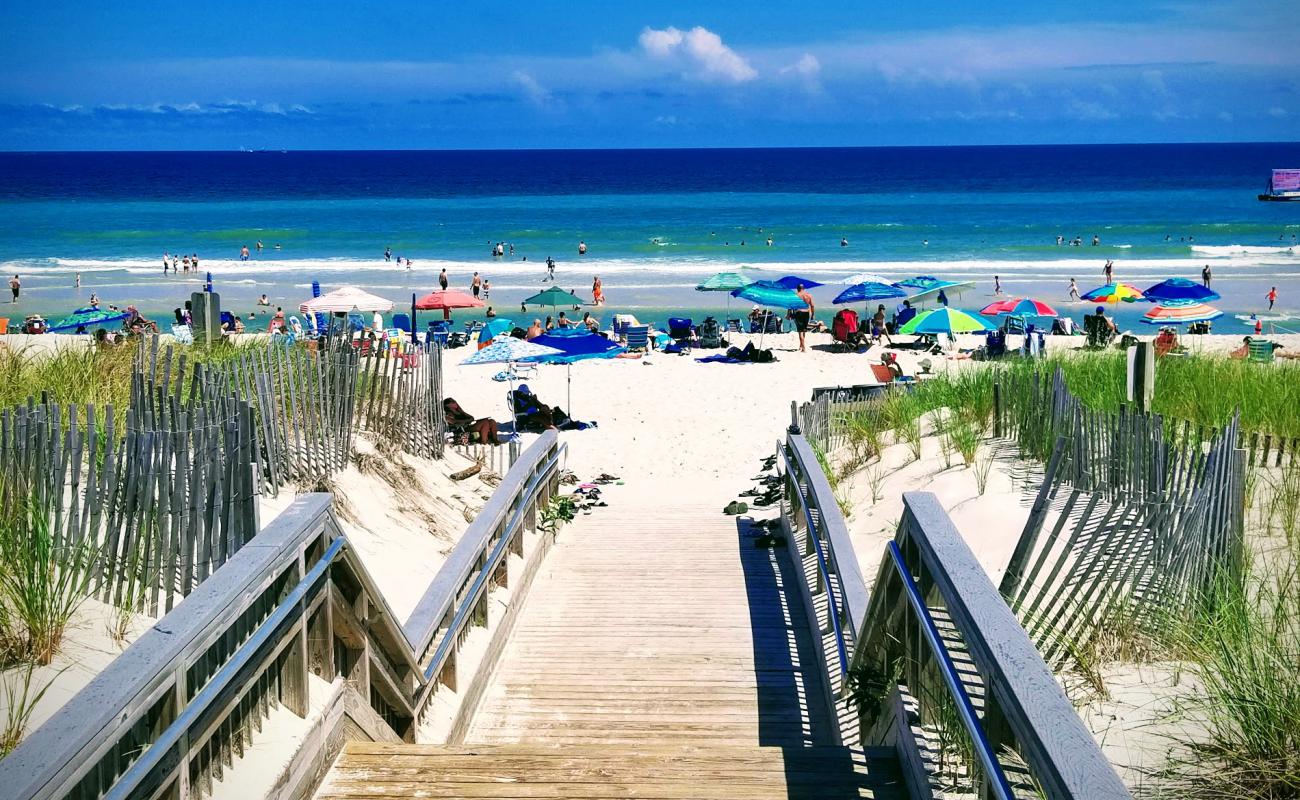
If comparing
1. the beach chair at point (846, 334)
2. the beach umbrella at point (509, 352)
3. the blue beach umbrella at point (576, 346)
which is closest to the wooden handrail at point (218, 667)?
the beach umbrella at point (509, 352)

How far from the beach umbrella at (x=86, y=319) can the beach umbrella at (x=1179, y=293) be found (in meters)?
23.3

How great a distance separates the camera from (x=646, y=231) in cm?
6619

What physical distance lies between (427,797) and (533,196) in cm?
9735

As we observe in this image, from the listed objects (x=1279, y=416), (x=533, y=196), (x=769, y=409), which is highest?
(x=533, y=196)

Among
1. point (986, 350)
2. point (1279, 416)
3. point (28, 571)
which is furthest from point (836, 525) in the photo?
point (986, 350)

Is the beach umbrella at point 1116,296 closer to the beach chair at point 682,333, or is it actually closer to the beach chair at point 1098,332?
the beach chair at point 1098,332

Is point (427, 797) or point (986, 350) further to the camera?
point (986, 350)

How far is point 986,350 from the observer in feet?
83.1

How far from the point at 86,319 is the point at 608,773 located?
2740cm

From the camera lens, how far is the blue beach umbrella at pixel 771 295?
1106 inches

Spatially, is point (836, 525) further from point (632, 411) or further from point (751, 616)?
point (632, 411)

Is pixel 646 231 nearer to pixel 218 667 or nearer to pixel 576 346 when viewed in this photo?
pixel 576 346

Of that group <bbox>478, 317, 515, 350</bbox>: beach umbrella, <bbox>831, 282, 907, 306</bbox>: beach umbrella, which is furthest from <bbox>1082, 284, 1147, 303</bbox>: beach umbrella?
<bbox>478, 317, 515, 350</bbox>: beach umbrella

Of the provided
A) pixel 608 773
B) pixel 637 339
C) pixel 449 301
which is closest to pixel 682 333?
pixel 637 339
